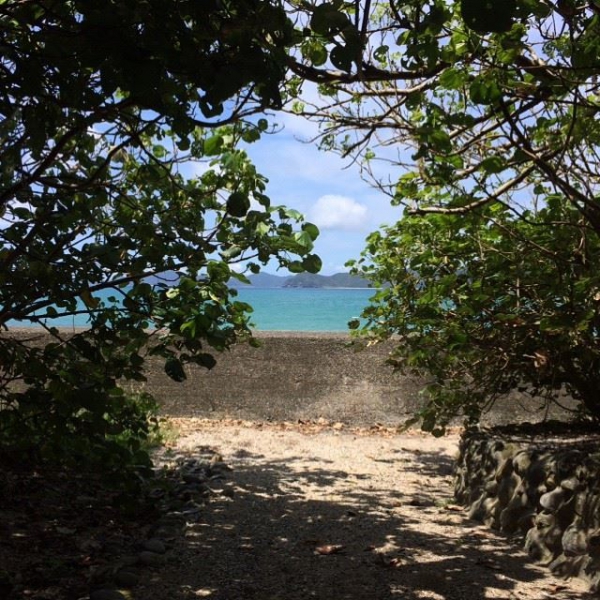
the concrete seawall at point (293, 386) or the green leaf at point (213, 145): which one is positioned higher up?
the green leaf at point (213, 145)

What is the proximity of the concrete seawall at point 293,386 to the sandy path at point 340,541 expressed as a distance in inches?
67.8

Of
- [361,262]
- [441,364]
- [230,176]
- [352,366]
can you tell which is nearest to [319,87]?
[230,176]

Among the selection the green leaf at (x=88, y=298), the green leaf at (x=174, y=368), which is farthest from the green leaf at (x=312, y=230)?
the green leaf at (x=88, y=298)

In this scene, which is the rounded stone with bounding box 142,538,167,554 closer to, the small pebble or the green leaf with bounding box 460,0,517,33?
the small pebble

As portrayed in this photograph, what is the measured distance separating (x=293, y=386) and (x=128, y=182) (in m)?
5.23

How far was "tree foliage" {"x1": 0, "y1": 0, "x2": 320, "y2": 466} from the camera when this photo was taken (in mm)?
2225

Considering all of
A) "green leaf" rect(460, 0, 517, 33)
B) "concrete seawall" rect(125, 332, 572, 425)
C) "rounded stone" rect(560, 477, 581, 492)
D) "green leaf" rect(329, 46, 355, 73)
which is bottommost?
"rounded stone" rect(560, 477, 581, 492)

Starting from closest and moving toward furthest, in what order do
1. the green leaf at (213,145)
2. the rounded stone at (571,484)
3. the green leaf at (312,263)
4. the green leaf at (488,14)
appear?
the green leaf at (488,14)
the green leaf at (312,263)
the green leaf at (213,145)
the rounded stone at (571,484)

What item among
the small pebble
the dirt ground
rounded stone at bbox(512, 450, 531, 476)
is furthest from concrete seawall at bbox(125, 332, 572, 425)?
the small pebble

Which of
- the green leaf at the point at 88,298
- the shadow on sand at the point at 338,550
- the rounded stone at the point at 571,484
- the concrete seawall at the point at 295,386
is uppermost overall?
the green leaf at the point at 88,298

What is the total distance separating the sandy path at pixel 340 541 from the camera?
3734 mm

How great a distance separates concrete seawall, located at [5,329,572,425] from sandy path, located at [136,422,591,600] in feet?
5.65

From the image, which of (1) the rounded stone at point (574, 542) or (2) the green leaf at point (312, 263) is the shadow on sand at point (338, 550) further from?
(2) the green leaf at point (312, 263)

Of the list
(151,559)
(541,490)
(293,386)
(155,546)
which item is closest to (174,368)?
(151,559)
